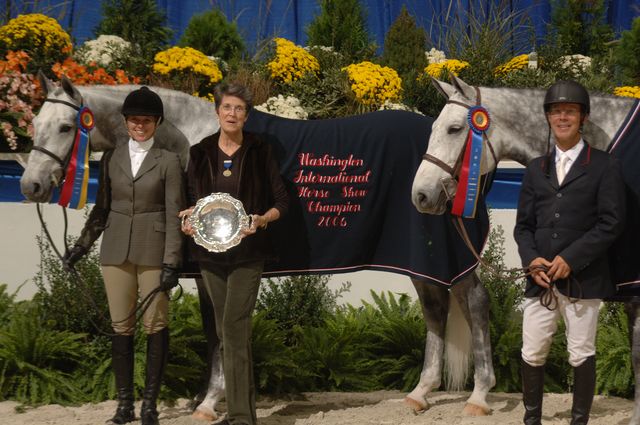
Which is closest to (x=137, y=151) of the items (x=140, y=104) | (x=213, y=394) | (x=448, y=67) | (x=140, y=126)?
(x=140, y=126)

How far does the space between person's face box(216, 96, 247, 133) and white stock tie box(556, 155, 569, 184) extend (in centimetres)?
147

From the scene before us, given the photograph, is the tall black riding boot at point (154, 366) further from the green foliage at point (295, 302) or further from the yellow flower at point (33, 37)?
the yellow flower at point (33, 37)

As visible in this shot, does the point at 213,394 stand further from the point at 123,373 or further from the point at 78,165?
the point at 78,165

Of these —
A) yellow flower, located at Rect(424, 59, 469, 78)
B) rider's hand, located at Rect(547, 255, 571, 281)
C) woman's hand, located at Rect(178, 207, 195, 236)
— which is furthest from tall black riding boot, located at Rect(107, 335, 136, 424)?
yellow flower, located at Rect(424, 59, 469, 78)

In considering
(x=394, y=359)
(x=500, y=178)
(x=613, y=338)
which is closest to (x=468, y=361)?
(x=394, y=359)

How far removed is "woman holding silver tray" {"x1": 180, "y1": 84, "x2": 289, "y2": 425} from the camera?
3.84m

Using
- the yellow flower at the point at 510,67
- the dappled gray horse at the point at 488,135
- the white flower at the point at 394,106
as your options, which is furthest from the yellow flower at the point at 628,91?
the dappled gray horse at the point at 488,135

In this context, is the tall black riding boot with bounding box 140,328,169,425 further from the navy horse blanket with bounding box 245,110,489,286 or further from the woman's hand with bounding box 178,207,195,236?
the navy horse blanket with bounding box 245,110,489,286

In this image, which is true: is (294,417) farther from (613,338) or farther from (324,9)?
(324,9)

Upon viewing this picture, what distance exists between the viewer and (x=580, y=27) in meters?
10.0

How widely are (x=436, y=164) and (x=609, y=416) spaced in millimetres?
1746

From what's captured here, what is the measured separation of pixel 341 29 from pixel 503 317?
508cm

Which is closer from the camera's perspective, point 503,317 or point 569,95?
point 569,95

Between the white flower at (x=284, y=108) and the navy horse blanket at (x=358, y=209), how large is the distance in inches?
105
